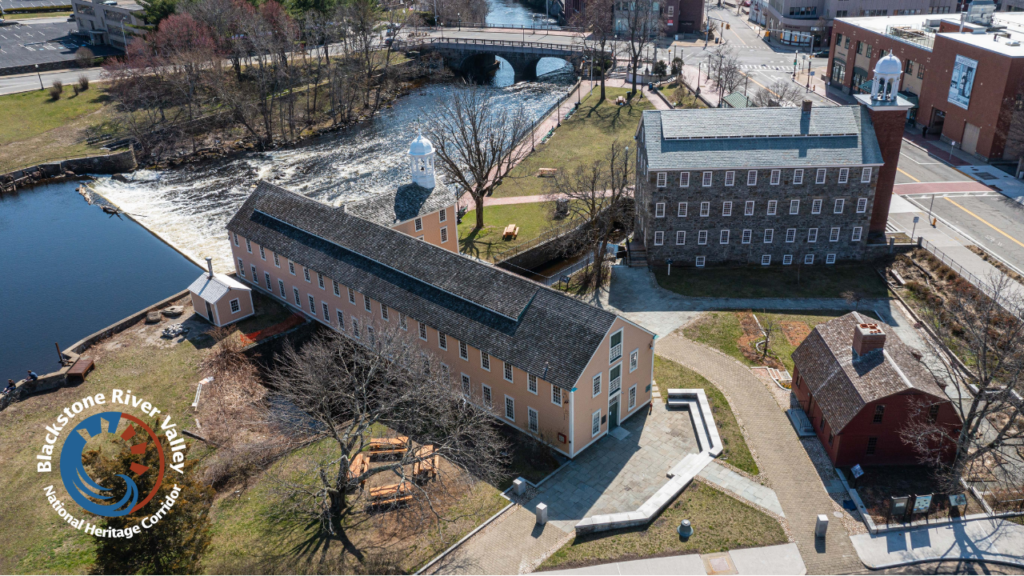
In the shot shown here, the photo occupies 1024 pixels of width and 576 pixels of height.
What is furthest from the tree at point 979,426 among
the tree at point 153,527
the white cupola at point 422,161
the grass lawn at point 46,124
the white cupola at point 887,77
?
the grass lawn at point 46,124

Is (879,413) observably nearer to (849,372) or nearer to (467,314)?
(849,372)

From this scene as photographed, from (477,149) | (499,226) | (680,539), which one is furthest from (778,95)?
(680,539)

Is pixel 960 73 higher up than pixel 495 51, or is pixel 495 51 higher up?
pixel 960 73

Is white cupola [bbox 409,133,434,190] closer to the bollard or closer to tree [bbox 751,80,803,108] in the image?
the bollard

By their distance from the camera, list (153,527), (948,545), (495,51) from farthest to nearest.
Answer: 1. (495,51)
2. (948,545)
3. (153,527)

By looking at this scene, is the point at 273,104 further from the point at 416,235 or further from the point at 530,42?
the point at 416,235

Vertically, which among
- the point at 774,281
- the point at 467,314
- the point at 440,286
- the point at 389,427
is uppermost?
the point at 440,286

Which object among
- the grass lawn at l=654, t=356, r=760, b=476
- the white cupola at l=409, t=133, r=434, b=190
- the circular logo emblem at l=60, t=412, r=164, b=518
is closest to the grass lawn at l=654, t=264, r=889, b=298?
the grass lawn at l=654, t=356, r=760, b=476

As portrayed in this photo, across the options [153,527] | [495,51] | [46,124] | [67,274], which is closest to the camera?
[153,527]
